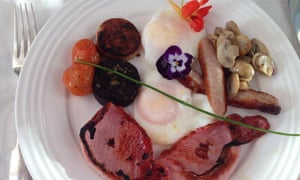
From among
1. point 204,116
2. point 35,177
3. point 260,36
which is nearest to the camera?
point 35,177

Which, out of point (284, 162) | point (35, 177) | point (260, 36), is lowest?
point (35, 177)

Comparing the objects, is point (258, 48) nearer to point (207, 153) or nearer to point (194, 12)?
point (194, 12)

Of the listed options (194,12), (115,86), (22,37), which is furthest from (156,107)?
(22,37)

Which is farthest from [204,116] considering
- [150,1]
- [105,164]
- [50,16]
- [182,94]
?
[50,16]

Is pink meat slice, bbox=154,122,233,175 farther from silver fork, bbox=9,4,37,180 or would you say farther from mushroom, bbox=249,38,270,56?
silver fork, bbox=9,4,37,180

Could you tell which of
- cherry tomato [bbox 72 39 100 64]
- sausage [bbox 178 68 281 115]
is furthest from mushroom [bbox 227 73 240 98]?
cherry tomato [bbox 72 39 100 64]

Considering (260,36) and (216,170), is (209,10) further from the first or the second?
(216,170)
